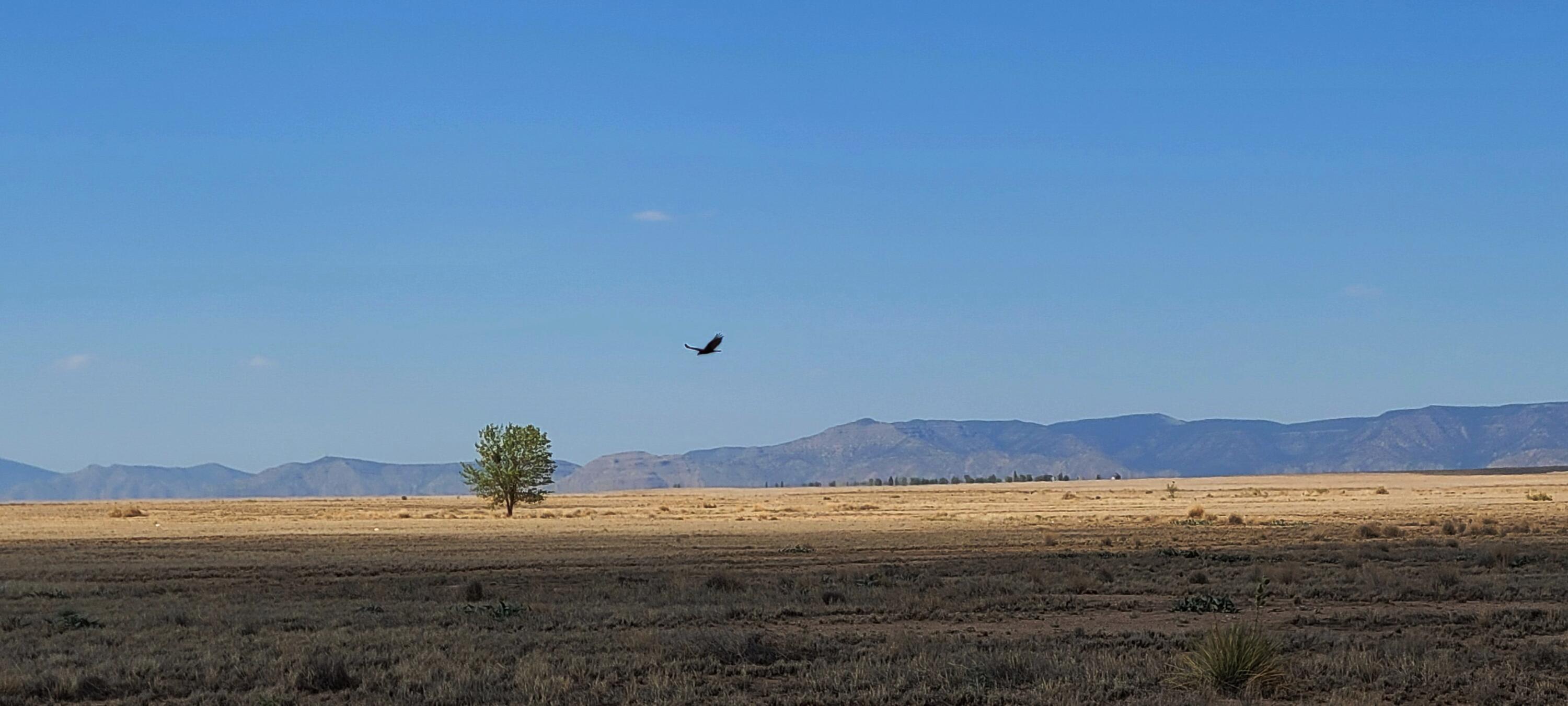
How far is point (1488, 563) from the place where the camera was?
29.1 m

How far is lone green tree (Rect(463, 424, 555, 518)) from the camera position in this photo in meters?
75.9

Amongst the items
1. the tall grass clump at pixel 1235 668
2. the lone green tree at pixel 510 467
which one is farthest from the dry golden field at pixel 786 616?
the lone green tree at pixel 510 467

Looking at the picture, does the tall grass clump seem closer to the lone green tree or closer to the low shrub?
the low shrub

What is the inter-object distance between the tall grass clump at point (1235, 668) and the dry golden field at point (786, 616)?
0.06 m

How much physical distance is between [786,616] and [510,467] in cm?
5773

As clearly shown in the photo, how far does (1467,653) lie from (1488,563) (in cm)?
1623

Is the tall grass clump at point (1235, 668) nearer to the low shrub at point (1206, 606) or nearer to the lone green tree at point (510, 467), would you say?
the low shrub at point (1206, 606)

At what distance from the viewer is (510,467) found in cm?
7594

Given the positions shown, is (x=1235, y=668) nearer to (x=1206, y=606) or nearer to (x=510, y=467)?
(x=1206, y=606)

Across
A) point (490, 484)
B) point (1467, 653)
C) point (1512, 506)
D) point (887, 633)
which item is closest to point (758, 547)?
point (887, 633)

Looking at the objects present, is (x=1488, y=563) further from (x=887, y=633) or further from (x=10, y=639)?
(x=10, y=639)

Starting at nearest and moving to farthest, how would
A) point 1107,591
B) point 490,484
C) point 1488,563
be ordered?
point 1107,591, point 1488,563, point 490,484

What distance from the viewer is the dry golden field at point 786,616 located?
43.0ft

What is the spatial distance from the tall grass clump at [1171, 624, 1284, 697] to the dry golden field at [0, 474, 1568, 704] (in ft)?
0.20
